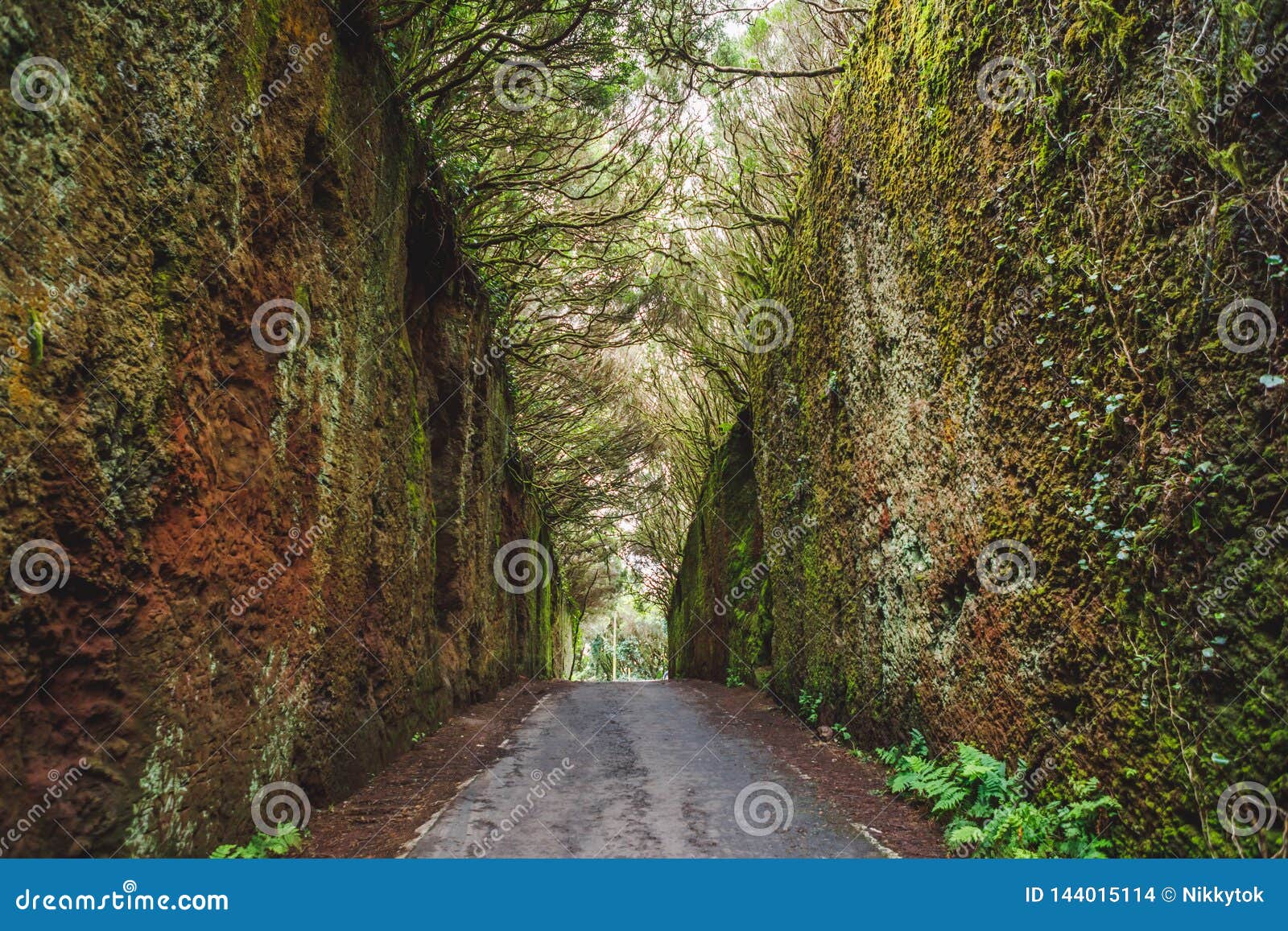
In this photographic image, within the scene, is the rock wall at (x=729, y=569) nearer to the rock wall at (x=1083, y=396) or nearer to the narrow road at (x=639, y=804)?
the narrow road at (x=639, y=804)

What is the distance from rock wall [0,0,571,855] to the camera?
111 inches

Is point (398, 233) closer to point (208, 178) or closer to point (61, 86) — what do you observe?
point (208, 178)

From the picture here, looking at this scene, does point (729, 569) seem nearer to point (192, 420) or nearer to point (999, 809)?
point (999, 809)

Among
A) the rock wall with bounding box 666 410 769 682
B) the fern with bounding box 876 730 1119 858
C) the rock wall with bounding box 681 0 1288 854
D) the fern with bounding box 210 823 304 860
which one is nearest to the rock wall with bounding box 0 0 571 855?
the fern with bounding box 210 823 304 860

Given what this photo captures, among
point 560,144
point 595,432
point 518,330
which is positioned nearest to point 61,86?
point 560,144

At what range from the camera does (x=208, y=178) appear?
3.94 metres

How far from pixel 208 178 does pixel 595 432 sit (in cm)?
1484

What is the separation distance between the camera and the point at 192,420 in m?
3.77

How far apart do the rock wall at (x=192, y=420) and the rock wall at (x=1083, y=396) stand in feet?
15.2

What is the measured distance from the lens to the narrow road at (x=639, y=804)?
169 inches

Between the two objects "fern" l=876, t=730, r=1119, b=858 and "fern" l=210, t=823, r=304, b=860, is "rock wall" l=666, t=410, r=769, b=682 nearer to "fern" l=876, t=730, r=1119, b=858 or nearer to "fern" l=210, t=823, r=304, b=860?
"fern" l=876, t=730, r=1119, b=858

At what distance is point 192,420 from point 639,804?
389 centimetres

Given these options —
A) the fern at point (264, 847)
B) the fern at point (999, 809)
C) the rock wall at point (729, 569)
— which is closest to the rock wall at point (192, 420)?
the fern at point (264, 847)

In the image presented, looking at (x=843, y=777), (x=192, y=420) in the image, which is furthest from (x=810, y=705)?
(x=192, y=420)
